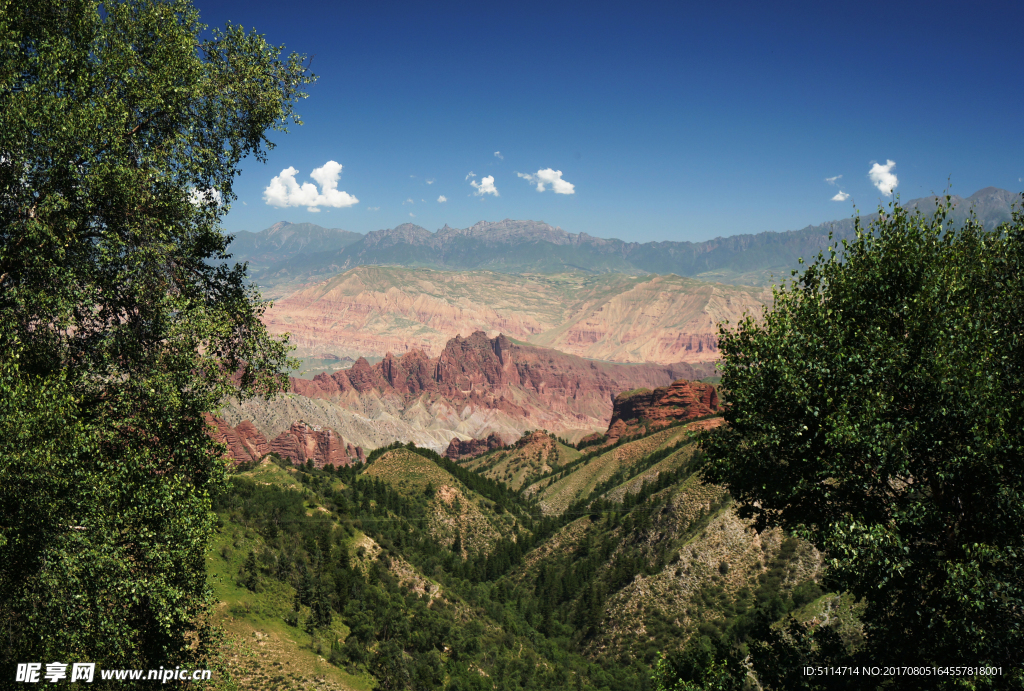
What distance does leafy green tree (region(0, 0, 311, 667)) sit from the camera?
982cm

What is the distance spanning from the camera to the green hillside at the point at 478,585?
43438 millimetres

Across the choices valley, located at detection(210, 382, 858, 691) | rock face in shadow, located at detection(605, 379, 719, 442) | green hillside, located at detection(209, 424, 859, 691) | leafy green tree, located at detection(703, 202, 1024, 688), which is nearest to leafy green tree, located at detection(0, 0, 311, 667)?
leafy green tree, located at detection(703, 202, 1024, 688)

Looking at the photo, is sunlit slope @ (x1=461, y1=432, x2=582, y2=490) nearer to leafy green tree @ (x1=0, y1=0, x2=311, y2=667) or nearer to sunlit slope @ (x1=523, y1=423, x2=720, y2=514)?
sunlit slope @ (x1=523, y1=423, x2=720, y2=514)

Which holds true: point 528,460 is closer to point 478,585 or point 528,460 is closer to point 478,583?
point 478,583

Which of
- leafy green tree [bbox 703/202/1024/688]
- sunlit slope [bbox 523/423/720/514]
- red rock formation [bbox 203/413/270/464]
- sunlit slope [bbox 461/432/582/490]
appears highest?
leafy green tree [bbox 703/202/1024/688]

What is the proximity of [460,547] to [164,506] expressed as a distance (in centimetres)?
9611

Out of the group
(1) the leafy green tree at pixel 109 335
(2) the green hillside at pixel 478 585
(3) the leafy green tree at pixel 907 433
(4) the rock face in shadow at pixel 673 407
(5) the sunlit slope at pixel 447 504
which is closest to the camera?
(1) the leafy green tree at pixel 109 335

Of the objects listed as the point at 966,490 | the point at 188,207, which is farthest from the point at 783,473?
the point at 188,207

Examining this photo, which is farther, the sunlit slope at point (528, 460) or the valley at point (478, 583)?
the sunlit slope at point (528, 460)

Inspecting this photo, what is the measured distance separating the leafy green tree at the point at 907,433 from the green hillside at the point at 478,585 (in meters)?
4.97

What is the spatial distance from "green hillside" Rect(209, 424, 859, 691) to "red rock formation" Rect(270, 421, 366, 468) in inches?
2070

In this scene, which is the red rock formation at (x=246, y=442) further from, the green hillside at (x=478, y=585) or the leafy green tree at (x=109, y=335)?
the leafy green tree at (x=109, y=335)

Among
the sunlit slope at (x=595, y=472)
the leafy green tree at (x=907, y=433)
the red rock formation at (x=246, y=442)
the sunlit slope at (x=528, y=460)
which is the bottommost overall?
the sunlit slope at (x=528, y=460)

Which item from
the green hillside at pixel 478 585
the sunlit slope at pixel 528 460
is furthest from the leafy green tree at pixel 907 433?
the sunlit slope at pixel 528 460
